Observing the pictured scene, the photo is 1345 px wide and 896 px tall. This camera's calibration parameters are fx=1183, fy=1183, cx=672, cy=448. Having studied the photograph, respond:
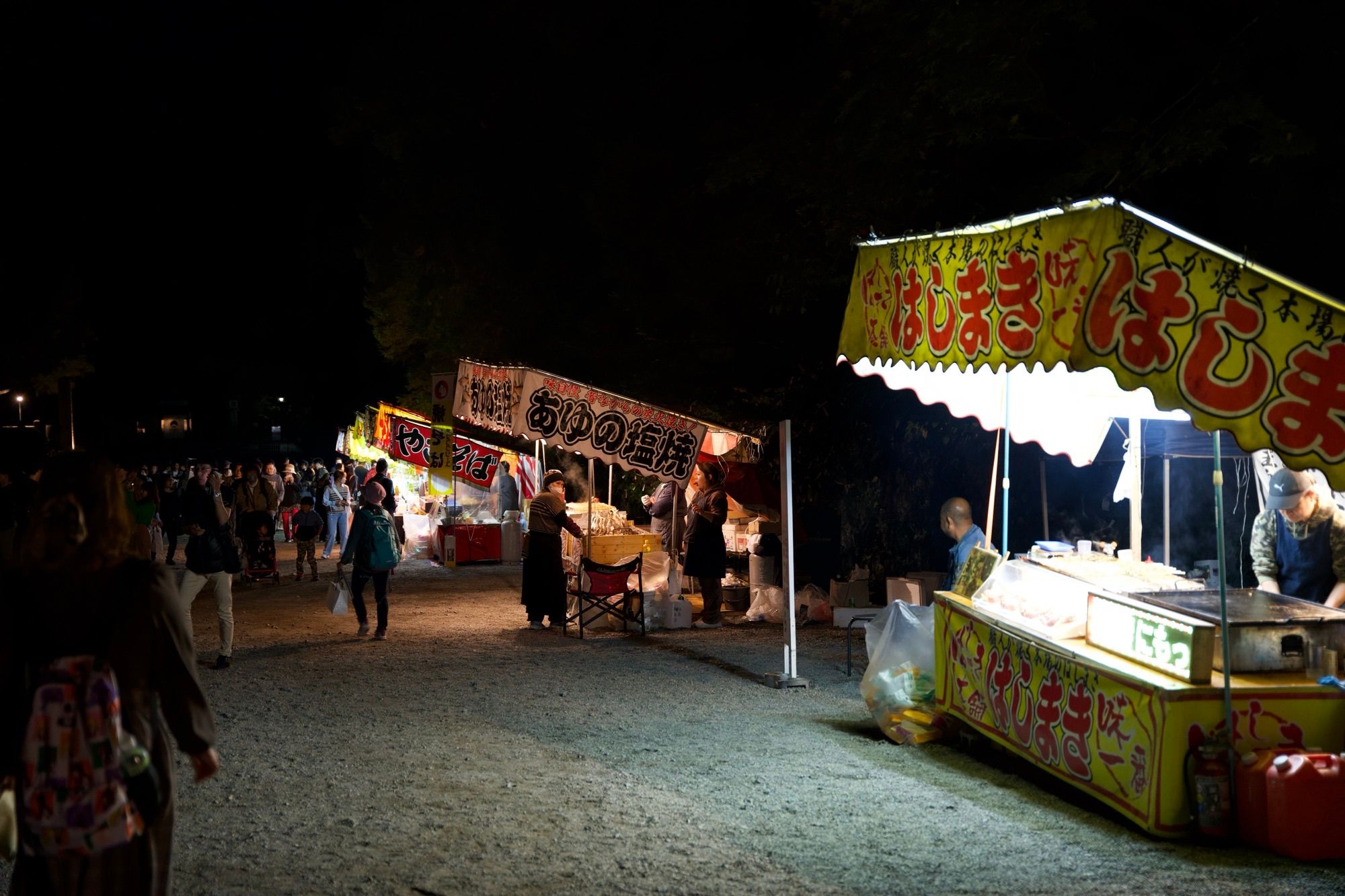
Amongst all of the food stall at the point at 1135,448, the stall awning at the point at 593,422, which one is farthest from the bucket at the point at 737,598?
the food stall at the point at 1135,448

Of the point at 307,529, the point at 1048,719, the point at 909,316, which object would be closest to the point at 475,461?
the point at 307,529

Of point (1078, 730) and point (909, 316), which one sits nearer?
point (1078, 730)

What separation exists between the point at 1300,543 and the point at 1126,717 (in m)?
2.35

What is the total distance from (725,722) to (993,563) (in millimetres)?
2287

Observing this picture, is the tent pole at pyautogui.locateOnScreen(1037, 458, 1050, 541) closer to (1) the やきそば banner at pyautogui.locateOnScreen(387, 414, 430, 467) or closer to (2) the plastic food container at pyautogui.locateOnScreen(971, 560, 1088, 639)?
(2) the plastic food container at pyautogui.locateOnScreen(971, 560, 1088, 639)

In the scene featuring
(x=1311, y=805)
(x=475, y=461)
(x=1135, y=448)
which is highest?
(x=475, y=461)

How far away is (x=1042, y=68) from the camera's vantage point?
1211 centimetres

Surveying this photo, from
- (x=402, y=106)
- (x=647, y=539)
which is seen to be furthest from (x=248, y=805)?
(x=402, y=106)

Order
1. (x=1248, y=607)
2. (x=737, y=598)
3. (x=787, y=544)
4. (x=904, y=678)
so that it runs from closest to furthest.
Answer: (x=1248, y=607), (x=904, y=678), (x=787, y=544), (x=737, y=598)

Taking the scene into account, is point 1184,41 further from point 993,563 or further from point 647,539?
point 647,539

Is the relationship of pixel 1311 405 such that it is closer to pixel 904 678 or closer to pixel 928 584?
pixel 904 678

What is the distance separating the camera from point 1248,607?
20.8ft

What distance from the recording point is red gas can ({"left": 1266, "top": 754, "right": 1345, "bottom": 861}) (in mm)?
5391

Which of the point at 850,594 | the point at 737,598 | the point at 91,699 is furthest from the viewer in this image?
the point at 737,598
